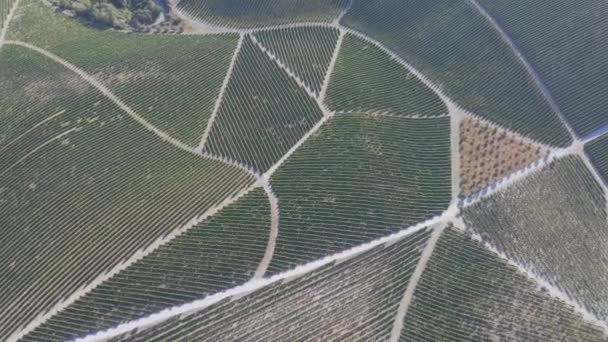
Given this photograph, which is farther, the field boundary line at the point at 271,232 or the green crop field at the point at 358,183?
the green crop field at the point at 358,183

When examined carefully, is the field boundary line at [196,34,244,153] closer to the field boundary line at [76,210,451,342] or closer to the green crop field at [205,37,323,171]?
the green crop field at [205,37,323,171]

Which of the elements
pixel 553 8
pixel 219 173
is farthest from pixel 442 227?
pixel 553 8

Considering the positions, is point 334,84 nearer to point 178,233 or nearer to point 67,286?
point 178,233

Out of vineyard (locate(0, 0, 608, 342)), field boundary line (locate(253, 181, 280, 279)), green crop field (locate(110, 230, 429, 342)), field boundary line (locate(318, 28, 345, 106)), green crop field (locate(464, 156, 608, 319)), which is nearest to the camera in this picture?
green crop field (locate(110, 230, 429, 342))

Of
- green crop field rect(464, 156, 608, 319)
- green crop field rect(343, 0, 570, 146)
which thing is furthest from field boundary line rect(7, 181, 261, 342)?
green crop field rect(343, 0, 570, 146)

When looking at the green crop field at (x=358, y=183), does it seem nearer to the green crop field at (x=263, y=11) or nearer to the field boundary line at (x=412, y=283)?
the field boundary line at (x=412, y=283)

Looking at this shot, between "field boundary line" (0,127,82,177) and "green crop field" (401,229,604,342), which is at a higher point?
"field boundary line" (0,127,82,177)

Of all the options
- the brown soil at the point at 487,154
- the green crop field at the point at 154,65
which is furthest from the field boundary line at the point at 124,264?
the brown soil at the point at 487,154
